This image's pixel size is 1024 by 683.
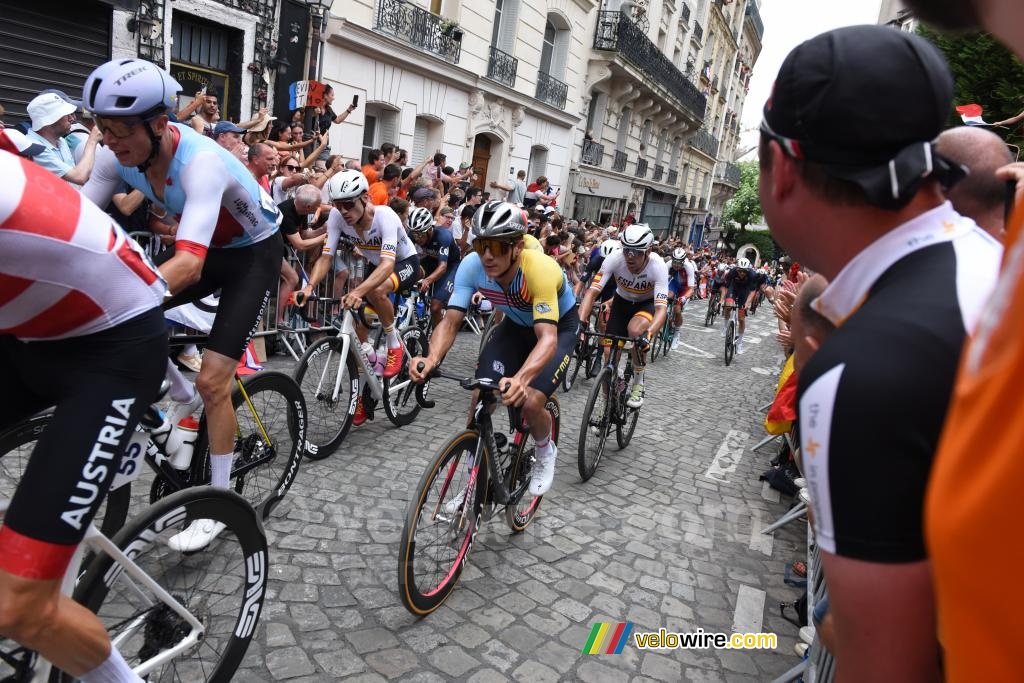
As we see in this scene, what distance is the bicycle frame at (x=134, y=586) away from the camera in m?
2.02

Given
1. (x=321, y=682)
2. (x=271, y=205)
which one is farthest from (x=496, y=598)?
(x=271, y=205)

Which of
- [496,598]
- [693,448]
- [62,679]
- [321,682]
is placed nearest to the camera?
[62,679]

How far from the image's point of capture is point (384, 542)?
4094mm

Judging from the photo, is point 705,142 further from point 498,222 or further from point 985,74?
point 498,222

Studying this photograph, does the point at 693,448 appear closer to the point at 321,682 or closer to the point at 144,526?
the point at 321,682

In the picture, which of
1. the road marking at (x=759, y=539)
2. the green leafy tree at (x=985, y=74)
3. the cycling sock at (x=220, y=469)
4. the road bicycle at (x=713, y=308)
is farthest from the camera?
the road bicycle at (x=713, y=308)

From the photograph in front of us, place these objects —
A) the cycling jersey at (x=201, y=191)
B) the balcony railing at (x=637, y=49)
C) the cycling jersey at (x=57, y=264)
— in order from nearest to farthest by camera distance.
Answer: the cycling jersey at (x=57, y=264)
the cycling jersey at (x=201, y=191)
the balcony railing at (x=637, y=49)

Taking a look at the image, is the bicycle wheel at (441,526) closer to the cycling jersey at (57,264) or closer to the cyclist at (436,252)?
the cycling jersey at (57,264)

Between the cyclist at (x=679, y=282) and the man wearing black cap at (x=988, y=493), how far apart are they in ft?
36.8

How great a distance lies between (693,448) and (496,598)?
3996 millimetres

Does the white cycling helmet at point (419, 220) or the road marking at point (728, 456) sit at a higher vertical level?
the white cycling helmet at point (419, 220)

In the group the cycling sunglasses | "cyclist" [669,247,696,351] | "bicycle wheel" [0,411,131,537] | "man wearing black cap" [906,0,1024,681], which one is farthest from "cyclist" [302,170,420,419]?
"cyclist" [669,247,696,351]

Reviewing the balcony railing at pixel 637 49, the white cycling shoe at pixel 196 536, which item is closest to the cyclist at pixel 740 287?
the white cycling shoe at pixel 196 536

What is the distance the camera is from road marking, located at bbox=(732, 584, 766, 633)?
12.6 ft
